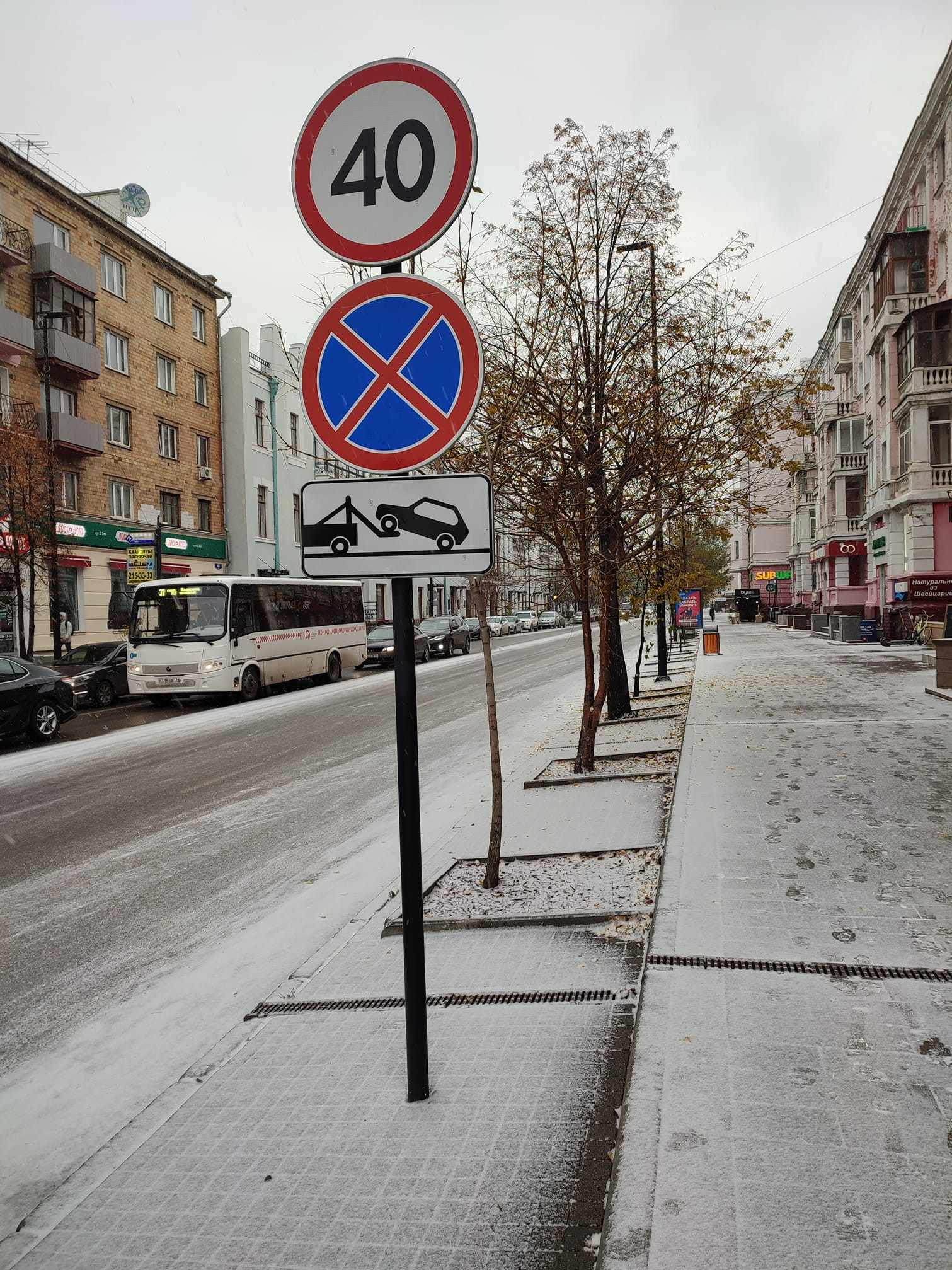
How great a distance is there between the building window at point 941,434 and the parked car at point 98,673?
25.0 meters

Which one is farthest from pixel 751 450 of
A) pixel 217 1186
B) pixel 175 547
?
pixel 175 547

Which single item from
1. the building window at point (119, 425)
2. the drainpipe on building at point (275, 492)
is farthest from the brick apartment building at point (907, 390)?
the drainpipe on building at point (275, 492)

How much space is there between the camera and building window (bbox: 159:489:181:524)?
118 ft

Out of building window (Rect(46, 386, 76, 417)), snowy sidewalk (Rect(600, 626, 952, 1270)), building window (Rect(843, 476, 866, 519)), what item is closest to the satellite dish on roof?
building window (Rect(46, 386, 76, 417))

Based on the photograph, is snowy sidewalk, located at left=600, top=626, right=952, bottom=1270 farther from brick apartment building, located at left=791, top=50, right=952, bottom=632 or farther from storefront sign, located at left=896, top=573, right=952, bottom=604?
storefront sign, located at left=896, top=573, right=952, bottom=604

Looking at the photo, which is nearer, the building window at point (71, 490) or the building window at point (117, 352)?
the building window at point (71, 490)

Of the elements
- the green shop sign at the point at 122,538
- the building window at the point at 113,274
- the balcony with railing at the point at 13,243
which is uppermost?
the building window at the point at 113,274

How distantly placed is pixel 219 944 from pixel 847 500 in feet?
146

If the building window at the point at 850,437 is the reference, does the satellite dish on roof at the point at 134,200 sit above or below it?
above

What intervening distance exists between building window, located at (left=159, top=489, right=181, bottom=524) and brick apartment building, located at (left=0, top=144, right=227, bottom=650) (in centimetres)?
6

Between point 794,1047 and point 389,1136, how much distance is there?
1356 millimetres

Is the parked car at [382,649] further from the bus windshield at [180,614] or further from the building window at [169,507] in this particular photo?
the building window at [169,507]

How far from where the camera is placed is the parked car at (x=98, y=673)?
2025 cm

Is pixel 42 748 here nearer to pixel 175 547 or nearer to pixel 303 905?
pixel 303 905
